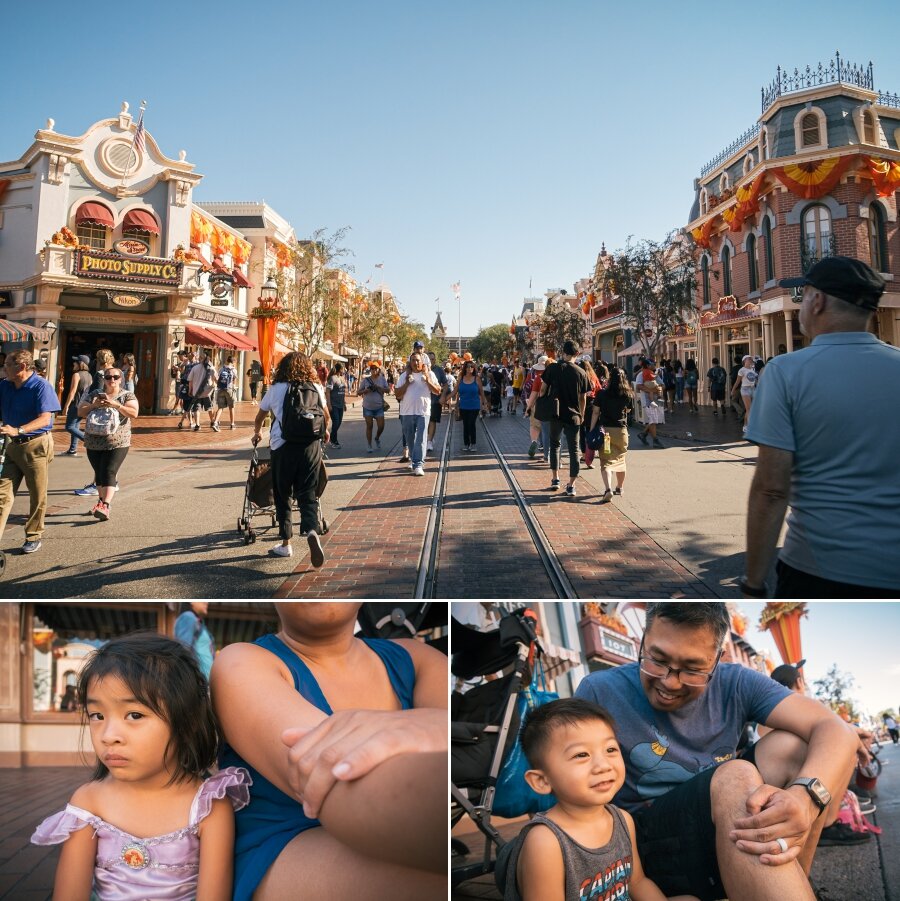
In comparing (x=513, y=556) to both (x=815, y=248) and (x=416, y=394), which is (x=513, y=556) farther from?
(x=815, y=248)

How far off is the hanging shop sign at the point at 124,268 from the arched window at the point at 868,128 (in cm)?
2380

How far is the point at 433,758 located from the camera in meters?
1.23

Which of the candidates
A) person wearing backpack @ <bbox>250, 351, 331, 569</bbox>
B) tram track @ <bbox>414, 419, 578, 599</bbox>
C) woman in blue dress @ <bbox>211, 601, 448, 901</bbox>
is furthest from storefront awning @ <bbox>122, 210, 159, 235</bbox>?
woman in blue dress @ <bbox>211, 601, 448, 901</bbox>

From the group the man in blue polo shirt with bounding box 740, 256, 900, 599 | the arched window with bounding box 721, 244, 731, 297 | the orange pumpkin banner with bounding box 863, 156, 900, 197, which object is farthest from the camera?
the arched window with bounding box 721, 244, 731, 297

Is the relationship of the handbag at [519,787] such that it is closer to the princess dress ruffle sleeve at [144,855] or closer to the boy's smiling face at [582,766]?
the boy's smiling face at [582,766]

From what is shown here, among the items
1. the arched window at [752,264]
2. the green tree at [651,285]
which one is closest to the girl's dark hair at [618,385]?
the green tree at [651,285]

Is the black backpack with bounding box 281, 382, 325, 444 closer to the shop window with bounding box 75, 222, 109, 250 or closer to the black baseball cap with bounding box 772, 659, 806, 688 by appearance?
the black baseball cap with bounding box 772, 659, 806, 688

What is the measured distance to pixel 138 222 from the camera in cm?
2403

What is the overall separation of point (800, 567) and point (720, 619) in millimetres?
408

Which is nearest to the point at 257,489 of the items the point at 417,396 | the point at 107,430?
the point at 107,430

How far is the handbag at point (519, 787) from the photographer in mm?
1625

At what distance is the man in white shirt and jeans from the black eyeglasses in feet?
27.4

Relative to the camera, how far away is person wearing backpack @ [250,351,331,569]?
18.2ft

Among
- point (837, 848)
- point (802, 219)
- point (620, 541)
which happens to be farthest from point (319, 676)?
point (802, 219)
